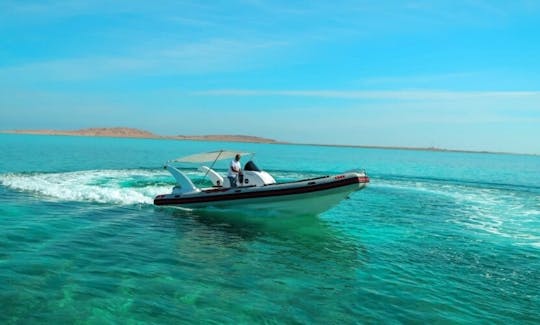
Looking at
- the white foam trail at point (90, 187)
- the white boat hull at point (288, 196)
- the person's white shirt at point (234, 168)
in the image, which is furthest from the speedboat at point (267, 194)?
the white foam trail at point (90, 187)

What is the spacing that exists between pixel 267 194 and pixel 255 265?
543 centimetres

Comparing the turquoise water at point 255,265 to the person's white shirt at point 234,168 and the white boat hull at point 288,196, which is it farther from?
the person's white shirt at point 234,168

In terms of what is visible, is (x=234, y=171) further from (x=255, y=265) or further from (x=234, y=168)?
(x=255, y=265)

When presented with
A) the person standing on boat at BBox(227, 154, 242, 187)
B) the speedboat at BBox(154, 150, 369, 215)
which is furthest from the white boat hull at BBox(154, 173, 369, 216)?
the person standing on boat at BBox(227, 154, 242, 187)

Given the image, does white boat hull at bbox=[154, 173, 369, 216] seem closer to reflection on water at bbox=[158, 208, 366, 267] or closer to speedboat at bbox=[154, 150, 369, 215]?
speedboat at bbox=[154, 150, 369, 215]

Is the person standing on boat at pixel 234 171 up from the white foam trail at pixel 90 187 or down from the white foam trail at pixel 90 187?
up

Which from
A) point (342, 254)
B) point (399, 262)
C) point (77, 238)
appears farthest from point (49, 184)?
point (399, 262)

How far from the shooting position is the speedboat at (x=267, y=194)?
15.1m

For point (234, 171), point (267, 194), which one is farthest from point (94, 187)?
point (267, 194)

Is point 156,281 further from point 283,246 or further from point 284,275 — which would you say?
point 283,246

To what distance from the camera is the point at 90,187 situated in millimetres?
22062

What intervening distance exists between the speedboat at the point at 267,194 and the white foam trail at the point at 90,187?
2611 mm

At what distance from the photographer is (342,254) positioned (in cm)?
1200

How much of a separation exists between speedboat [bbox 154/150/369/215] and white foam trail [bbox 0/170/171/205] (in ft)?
8.56
